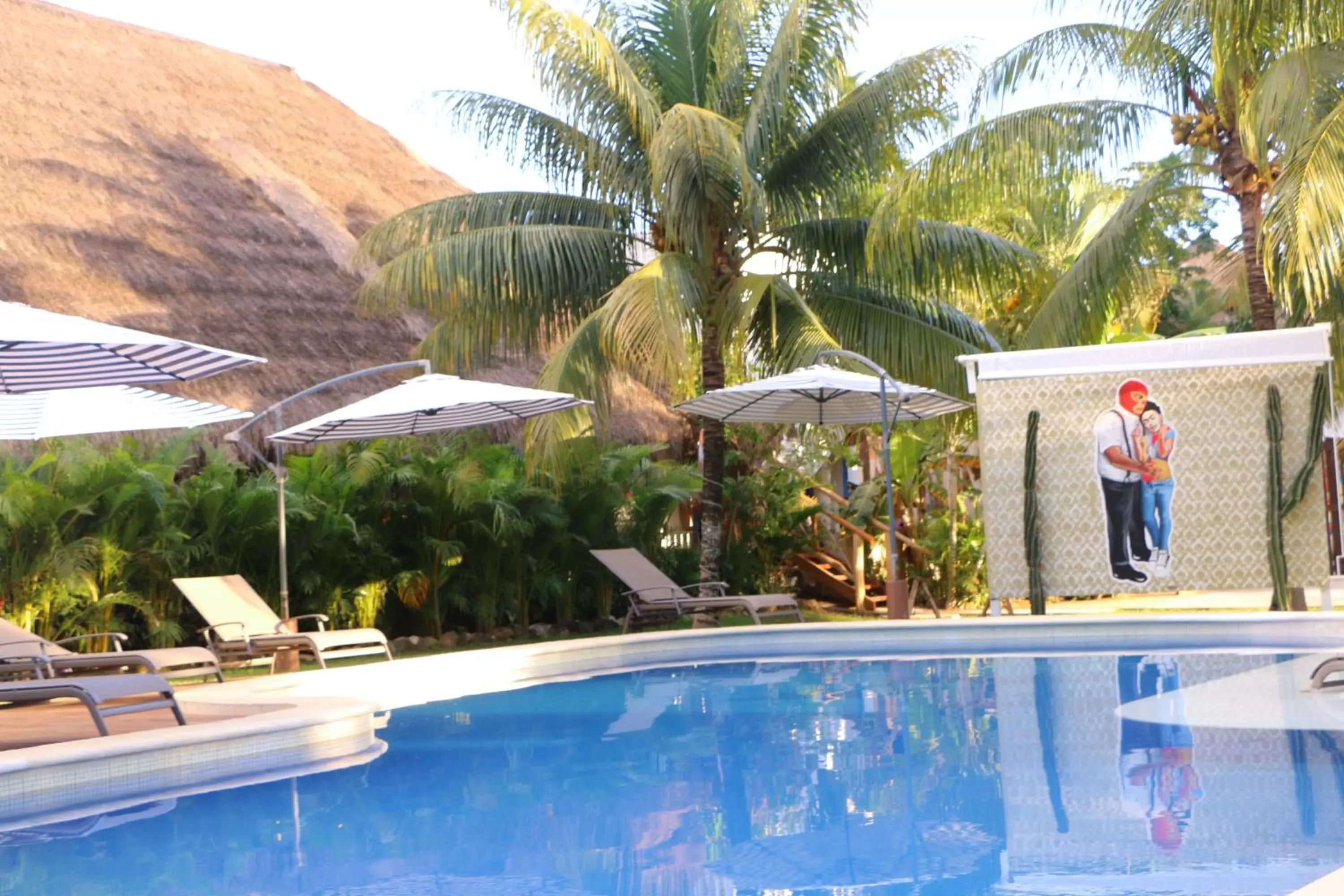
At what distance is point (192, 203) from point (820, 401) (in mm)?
8263

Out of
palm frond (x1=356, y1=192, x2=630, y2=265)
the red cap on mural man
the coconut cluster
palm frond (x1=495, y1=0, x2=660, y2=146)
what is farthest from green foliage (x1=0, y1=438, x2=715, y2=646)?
the coconut cluster

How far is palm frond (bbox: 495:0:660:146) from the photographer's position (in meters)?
13.6

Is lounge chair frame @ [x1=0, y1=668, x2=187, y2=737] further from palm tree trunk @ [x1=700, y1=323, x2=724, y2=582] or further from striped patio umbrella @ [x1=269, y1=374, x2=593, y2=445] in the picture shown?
palm tree trunk @ [x1=700, y1=323, x2=724, y2=582]

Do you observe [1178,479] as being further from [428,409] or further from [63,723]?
[63,723]

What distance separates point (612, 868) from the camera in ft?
15.8

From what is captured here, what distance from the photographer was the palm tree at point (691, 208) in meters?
13.9

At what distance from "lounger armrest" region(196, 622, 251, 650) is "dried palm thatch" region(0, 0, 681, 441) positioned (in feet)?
14.1

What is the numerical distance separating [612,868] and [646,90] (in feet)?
34.7

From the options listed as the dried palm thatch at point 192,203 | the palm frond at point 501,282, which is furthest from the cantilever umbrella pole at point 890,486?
the dried palm thatch at point 192,203

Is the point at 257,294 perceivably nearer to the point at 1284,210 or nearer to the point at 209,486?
the point at 209,486

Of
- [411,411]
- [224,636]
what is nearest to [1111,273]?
[411,411]

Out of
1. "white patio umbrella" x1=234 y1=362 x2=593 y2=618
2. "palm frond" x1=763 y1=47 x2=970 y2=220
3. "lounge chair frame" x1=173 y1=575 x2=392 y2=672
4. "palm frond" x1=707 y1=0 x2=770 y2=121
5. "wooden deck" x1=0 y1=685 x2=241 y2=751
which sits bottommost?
"wooden deck" x1=0 y1=685 x2=241 y2=751

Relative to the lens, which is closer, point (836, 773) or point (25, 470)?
point (836, 773)

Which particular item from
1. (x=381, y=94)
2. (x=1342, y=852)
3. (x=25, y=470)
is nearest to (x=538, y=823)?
(x=1342, y=852)
